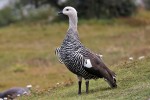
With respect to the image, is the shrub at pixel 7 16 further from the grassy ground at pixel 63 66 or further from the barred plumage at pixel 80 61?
the barred plumage at pixel 80 61

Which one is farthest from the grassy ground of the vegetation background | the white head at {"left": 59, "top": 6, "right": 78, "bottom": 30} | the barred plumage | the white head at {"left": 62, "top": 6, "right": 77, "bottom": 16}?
the white head at {"left": 62, "top": 6, "right": 77, "bottom": 16}

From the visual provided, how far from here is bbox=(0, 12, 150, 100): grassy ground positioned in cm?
1566

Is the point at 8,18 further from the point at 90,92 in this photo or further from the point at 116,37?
the point at 90,92

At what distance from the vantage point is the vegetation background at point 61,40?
16.2 metres

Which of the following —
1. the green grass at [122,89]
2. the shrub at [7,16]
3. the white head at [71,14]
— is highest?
the shrub at [7,16]

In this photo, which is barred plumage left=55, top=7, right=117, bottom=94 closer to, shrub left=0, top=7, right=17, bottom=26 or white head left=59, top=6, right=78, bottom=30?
white head left=59, top=6, right=78, bottom=30

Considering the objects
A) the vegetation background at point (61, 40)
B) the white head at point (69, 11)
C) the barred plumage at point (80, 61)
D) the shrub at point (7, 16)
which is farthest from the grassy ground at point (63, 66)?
the shrub at point (7, 16)

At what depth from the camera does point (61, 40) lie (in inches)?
1730

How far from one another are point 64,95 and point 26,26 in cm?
3744

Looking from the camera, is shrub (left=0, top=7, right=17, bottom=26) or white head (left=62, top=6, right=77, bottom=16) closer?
white head (left=62, top=6, right=77, bottom=16)

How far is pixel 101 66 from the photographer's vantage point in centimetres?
1469

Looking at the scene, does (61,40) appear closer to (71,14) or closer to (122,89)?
(71,14)

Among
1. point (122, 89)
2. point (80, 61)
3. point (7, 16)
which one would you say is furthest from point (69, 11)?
point (7, 16)

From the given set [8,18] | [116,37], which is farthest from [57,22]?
[116,37]
